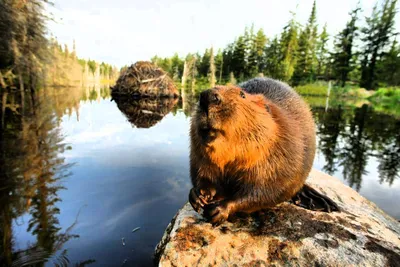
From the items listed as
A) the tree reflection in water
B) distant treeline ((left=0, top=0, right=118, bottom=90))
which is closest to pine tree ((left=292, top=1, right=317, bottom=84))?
distant treeline ((left=0, top=0, right=118, bottom=90))

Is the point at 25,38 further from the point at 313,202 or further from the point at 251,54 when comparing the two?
the point at 251,54

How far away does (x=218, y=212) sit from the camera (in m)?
1.78

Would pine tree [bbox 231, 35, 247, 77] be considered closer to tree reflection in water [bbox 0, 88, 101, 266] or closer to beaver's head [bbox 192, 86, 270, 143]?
tree reflection in water [bbox 0, 88, 101, 266]

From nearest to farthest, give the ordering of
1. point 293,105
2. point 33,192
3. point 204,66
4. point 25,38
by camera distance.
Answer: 1. point 293,105
2. point 33,192
3. point 25,38
4. point 204,66

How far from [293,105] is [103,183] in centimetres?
335

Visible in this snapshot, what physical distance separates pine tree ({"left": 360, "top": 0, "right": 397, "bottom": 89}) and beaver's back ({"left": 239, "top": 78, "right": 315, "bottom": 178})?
4510 cm

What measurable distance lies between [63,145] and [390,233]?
6.56 meters

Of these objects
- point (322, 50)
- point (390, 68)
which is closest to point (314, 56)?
point (322, 50)

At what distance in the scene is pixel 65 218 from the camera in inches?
124

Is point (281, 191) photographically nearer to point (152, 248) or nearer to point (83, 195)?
point (152, 248)

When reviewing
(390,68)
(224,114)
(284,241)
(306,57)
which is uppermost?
(306,57)

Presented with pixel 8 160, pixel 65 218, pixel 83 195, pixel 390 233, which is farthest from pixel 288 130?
pixel 8 160

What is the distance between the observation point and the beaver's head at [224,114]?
5.02 ft

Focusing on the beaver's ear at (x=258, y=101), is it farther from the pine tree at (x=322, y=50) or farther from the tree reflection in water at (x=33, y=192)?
the pine tree at (x=322, y=50)
